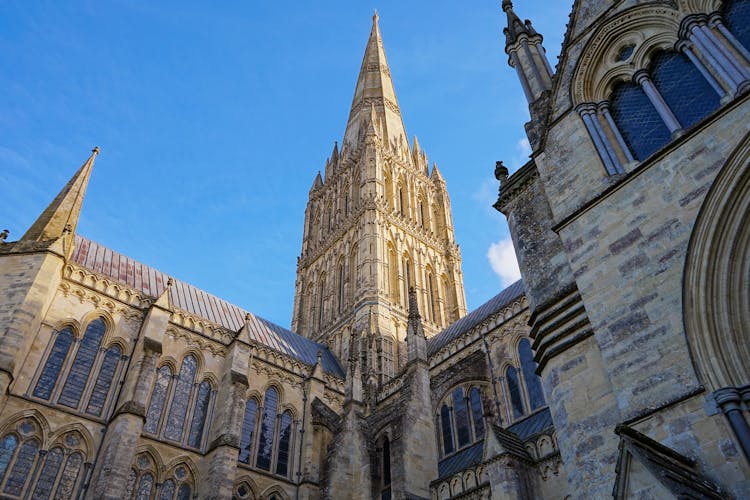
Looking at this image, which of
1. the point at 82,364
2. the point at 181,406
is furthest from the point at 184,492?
the point at 82,364

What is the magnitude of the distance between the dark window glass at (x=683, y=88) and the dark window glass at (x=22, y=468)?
18436mm

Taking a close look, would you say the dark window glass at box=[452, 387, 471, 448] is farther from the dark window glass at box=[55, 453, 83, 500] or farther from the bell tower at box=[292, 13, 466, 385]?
the dark window glass at box=[55, 453, 83, 500]

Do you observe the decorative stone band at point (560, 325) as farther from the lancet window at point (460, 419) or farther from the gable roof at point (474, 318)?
the gable roof at point (474, 318)

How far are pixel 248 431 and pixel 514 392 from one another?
10374mm

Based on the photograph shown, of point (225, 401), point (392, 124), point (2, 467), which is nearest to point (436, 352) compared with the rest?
point (225, 401)

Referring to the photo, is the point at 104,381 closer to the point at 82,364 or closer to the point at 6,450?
the point at 82,364

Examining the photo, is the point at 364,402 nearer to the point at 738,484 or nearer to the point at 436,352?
the point at 436,352

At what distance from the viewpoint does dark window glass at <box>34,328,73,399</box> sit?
59.4 ft

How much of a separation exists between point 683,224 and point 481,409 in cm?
1653

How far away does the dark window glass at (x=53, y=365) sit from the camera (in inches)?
713

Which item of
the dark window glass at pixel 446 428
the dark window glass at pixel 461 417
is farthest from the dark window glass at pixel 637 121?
the dark window glass at pixel 446 428

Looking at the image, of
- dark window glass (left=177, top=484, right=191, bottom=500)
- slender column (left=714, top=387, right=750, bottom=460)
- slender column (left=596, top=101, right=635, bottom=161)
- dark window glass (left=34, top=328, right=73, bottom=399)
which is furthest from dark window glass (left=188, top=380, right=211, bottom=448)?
slender column (left=714, top=387, right=750, bottom=460)

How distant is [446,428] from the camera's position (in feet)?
74.0

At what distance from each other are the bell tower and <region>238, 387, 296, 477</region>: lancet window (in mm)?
4136
